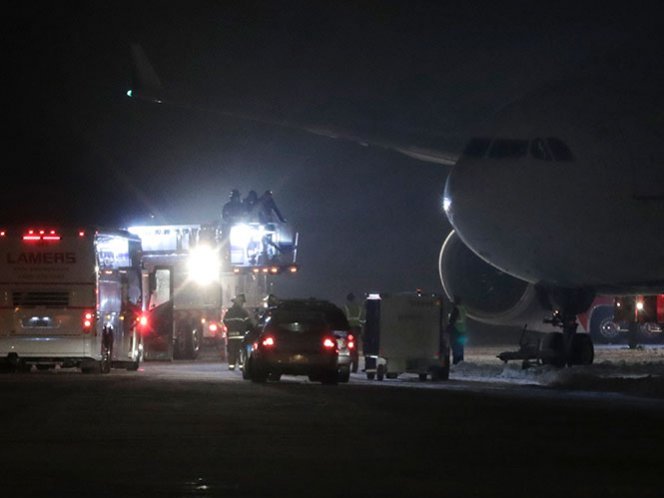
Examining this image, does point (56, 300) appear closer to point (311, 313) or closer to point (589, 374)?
point (311, 313)

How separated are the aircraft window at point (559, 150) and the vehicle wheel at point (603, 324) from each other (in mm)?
18791

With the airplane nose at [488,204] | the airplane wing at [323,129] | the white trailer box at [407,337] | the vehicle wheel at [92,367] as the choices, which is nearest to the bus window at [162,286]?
the airplane wing at [323,129]

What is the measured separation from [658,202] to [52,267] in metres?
11.8

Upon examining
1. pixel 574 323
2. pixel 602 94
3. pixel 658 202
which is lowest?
pixel 574 323

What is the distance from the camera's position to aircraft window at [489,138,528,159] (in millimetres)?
24359

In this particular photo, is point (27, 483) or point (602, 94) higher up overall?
point (602, 94)

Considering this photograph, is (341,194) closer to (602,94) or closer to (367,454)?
(602,94)

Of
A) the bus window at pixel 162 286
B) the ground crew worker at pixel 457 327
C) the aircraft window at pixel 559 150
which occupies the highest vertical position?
the aircraft window at pixel 559 150

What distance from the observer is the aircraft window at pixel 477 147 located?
81.3 ft

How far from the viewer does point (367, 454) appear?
13484mm

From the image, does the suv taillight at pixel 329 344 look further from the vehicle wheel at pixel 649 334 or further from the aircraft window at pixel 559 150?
the vehicle wheel at pixel 649 334

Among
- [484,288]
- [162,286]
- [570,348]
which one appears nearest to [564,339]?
[570,348]

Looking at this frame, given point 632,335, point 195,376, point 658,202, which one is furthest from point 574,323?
point 632,335

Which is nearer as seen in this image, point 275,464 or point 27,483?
point 27,483
